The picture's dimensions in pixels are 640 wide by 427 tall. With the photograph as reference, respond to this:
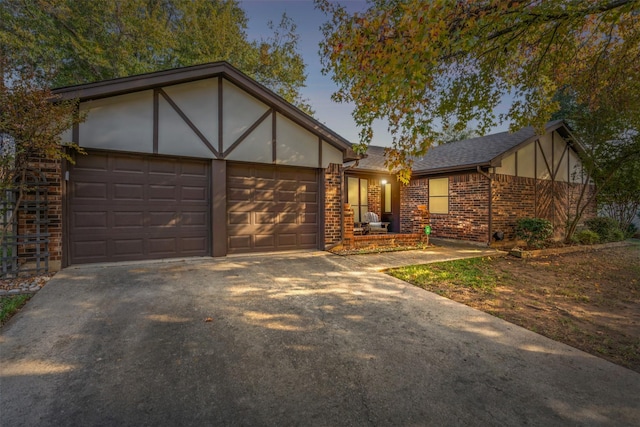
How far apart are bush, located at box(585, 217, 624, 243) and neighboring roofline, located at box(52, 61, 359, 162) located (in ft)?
39.5

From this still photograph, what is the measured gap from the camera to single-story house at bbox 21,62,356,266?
6148 mm

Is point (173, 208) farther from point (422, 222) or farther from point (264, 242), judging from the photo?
point (422, 222)

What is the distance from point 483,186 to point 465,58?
20.5ft

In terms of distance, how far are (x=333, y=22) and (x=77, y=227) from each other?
7.34 meters

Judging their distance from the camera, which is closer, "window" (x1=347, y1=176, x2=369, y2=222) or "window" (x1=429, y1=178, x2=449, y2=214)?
"window" (x1=429, y1=178, x2=449, y2=214)

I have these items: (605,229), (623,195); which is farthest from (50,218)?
(623,195)

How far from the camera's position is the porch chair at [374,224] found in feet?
39.6

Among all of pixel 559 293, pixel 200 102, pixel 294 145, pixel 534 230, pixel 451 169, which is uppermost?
pixel 200 102

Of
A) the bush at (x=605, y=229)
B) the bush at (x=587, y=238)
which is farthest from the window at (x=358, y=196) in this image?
the bush at (x=605, y=229)

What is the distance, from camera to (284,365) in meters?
2.72

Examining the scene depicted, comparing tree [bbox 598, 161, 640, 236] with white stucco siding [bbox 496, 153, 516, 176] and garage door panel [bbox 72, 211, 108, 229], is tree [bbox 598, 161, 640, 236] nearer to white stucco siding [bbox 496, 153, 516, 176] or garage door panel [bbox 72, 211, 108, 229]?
white stucco siding [bbox 496, 153, 516, 176]

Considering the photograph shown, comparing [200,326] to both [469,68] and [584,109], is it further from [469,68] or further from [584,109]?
[584,109]

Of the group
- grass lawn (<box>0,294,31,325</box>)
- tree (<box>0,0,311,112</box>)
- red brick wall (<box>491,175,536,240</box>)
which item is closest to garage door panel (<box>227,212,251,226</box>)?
grass lawn (<box>0,294,31,325</box>)

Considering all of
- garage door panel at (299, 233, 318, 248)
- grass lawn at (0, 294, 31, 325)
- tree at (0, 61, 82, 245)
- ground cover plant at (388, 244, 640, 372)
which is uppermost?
tree at (0, 61, 82, 245)
